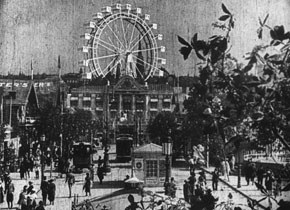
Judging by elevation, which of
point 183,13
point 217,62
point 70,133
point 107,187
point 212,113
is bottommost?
point 107,187

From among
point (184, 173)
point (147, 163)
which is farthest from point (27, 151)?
point (184, 173)

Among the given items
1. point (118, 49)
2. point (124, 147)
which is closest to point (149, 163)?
point (124, 147)

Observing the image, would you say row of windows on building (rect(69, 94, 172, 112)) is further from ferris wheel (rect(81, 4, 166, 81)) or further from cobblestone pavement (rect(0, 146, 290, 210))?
cobblestone pavement (rect(0, 146, 290, 210))

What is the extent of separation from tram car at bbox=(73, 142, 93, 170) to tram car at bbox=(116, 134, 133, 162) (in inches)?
26.2

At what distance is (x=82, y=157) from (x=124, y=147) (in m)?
1.06

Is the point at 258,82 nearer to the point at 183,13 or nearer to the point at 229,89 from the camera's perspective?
the point at 229,89

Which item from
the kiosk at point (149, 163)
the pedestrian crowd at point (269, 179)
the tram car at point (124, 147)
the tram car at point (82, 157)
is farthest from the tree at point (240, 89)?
the tram car at point (124, 147)

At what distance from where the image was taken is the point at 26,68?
20.6ft

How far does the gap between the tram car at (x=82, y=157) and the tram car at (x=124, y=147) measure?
665mm

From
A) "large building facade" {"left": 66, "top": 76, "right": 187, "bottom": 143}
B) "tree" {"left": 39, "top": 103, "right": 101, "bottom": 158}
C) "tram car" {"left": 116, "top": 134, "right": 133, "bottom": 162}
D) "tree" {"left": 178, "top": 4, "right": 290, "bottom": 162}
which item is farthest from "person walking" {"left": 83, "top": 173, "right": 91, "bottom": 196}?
"tree" {"left": 178, "top": 4, "right": 290, "bottom": 162}

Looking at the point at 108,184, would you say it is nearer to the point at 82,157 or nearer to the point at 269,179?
the point at 82,157

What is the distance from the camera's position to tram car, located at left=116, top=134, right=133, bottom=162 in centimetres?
1031

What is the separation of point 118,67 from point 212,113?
1283 cm

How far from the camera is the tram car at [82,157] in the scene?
9867 millimetres
